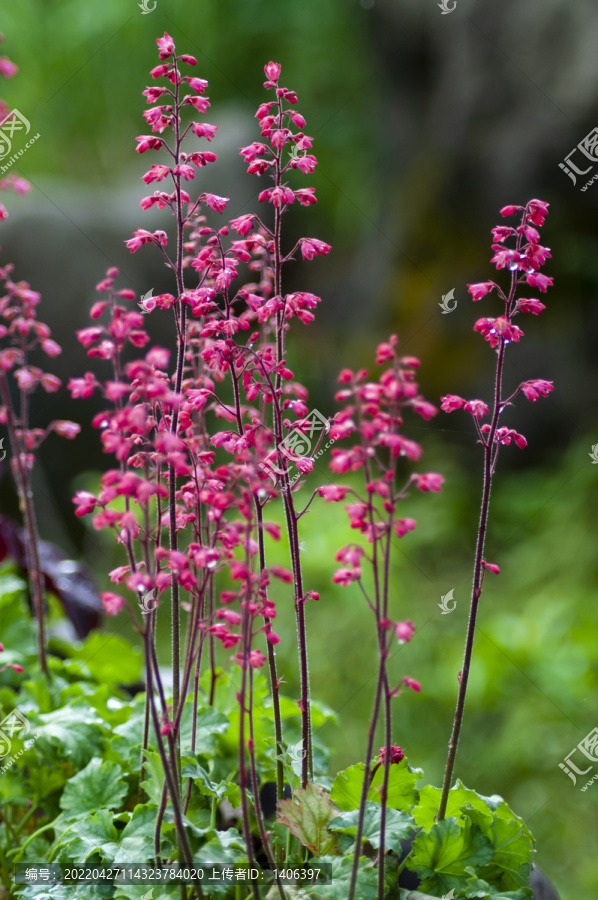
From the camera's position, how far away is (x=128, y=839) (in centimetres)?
100

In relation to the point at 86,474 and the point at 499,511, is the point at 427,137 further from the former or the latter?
the point at 86,474

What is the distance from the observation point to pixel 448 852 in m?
0.96

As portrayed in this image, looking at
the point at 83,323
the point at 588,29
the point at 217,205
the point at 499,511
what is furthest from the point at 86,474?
the point at 217,205

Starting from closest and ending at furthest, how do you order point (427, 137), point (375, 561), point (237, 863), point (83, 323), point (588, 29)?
point (375, 561) < point (237, 863) < point (588, 29) < point (427, 137) < point (83, 323)

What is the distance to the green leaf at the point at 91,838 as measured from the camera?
39.8 inches

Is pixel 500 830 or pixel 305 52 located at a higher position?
pixel 305 52

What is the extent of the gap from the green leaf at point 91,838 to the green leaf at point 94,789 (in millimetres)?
71

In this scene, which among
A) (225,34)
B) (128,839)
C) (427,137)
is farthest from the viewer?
(225,34)

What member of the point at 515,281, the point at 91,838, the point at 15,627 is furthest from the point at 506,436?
the point at 15,627

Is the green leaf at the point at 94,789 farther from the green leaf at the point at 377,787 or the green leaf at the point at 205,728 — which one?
the green leaf at the point at 377,787

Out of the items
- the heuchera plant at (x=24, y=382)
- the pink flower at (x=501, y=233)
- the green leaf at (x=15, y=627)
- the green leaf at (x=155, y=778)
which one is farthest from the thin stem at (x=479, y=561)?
the green leaf at (x=15, y=627)

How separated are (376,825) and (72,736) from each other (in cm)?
54

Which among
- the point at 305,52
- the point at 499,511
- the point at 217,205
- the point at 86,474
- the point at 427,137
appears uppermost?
the point at 305,52

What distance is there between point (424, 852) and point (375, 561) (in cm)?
42
